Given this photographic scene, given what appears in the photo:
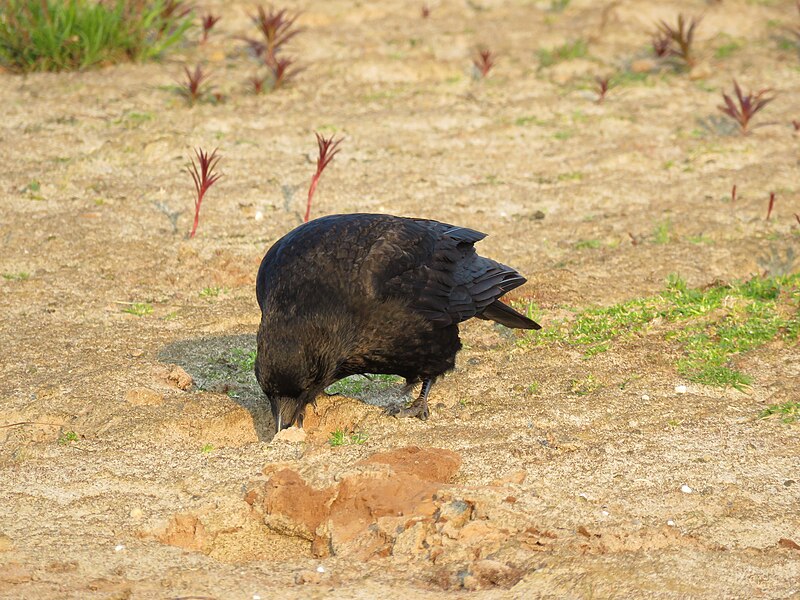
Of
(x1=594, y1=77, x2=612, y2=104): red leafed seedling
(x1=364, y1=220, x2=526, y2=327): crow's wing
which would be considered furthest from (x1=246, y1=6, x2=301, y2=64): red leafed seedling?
(x1=364, y1=220, x2=526, y2=327): crow's wing

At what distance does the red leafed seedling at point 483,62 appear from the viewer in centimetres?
900

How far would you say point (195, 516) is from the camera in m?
3.71

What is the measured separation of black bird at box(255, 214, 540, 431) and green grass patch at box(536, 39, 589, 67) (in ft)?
16.3

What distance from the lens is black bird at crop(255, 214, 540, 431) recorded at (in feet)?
13.2

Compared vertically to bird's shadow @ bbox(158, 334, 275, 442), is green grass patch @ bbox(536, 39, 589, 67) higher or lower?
higher

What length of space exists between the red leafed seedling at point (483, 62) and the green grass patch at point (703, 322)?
3.80m

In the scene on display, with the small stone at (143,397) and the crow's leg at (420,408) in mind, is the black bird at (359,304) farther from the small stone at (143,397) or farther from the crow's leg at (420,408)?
the small stone at (143,397)

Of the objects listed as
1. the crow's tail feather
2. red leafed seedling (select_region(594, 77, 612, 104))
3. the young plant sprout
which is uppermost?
the young plant sprout

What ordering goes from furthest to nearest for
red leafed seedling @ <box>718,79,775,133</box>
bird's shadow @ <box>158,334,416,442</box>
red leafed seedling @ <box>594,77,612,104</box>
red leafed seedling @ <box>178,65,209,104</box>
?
1. red leafed seedling @ <box>594,77,612,104</box>
2. red leafed seedling @ <box>178,65,209,104</box>
3. red leafed seedling @ <box>718,79,775,133</box>
4. bird's shadow @ <box>158,334,416,442</box>

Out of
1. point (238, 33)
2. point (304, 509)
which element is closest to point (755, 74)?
point (238, 33)

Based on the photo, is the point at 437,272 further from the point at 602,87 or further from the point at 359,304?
the point at 602,87

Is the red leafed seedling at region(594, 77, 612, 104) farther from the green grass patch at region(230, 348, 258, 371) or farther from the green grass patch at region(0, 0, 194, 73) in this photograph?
the green grass patch at region(230, 348, 258, 371)

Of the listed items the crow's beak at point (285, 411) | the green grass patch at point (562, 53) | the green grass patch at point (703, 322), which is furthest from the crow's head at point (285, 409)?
the green grass patch at point (562, 53)

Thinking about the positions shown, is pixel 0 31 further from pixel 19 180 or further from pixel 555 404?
pixel 555 404
